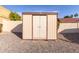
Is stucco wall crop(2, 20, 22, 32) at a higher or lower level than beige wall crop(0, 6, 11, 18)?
lower

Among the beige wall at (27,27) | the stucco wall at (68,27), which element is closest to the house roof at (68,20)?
the stucco wall at (68,27)

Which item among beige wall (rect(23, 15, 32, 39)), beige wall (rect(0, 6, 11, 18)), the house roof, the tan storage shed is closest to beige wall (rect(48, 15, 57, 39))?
the tan storage shed

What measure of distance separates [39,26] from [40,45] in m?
0.32

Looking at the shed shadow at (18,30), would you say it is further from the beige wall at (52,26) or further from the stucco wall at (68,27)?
the stucco wall at (68,27)

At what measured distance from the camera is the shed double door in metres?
5.34

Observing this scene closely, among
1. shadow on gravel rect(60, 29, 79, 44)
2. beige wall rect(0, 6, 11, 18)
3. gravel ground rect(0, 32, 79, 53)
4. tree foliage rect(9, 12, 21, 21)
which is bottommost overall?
gravel ground rect(0, 32, 79, 53)

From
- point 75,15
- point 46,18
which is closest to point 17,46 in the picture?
point 46,18

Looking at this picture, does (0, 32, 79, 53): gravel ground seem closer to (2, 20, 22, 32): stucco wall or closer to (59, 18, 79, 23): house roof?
(2, 20, 22, 32): stucco wall

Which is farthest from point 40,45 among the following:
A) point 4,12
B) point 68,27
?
point 4,12

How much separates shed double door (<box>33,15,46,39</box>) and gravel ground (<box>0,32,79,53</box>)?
11 cm

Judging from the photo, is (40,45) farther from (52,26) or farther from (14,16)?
(14,16)
